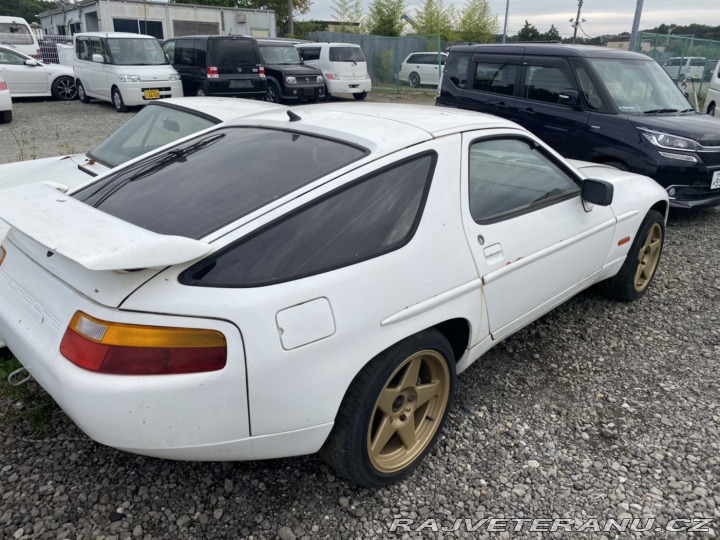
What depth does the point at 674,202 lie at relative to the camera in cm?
580

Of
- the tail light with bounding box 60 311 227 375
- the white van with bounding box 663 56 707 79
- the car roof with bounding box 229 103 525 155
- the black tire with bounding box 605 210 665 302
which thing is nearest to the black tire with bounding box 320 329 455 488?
the tail light with bounding box 60 311 227 375

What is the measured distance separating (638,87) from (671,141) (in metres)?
1.09

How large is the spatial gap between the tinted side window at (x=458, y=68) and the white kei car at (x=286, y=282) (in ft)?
17.2

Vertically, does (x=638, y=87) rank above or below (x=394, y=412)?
above

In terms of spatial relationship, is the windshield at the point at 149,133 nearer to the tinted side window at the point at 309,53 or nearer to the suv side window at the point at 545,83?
the suv side window at the point at 545,83

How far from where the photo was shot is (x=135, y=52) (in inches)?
535

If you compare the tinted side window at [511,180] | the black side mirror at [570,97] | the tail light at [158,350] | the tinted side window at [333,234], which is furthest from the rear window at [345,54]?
the tail light at [158,350]

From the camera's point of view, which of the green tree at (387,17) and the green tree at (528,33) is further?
the green tree at (528,33)

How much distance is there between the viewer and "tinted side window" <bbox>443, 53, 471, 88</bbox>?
7.82m

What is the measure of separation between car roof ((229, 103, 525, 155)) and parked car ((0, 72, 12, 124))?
10.8 m

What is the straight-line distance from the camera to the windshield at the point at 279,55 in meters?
15.7

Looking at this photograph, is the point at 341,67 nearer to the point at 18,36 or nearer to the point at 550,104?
the point at 550,104

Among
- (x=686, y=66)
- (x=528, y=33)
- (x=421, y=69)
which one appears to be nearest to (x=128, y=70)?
(x=421, y=69)

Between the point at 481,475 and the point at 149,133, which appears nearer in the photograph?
the point at 481,475
